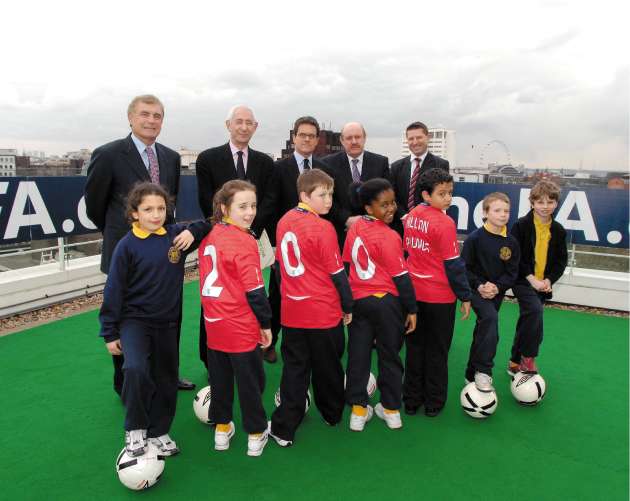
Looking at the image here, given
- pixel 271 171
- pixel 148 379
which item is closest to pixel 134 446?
pixel 148 379

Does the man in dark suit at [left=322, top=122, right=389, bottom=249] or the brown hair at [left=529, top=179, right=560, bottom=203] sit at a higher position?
the man in dark suit at [left=322, top=122, right=389, bottom=249]

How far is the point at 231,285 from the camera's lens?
2977 mm

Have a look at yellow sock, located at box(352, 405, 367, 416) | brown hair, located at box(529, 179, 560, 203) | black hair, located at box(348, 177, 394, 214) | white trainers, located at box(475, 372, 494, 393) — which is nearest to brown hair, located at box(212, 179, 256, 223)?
black hair, located at box(348, 177, 394, 214)

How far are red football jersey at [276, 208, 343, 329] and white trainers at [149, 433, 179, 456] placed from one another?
1132 millimetres

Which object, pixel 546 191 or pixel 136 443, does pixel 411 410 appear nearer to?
pixel 136 443

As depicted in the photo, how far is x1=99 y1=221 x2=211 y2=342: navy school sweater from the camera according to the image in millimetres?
2859

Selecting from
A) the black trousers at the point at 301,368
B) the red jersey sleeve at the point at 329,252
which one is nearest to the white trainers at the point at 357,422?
the black trousers at the point at 301,368

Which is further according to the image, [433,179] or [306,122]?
[306,122]

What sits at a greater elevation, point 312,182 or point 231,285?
point 312,182

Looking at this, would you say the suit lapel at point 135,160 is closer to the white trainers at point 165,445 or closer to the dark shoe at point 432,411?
the white trainers at point 165,445

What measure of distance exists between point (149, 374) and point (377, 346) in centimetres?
161

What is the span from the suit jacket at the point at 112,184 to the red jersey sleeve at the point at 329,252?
1.21 metres

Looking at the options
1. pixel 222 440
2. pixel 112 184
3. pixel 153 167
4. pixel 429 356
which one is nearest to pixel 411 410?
pixel 429 356

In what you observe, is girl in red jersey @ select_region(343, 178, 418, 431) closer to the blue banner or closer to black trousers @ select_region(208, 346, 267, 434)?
black trousers @ select_region(208, 346, 267, 434)
